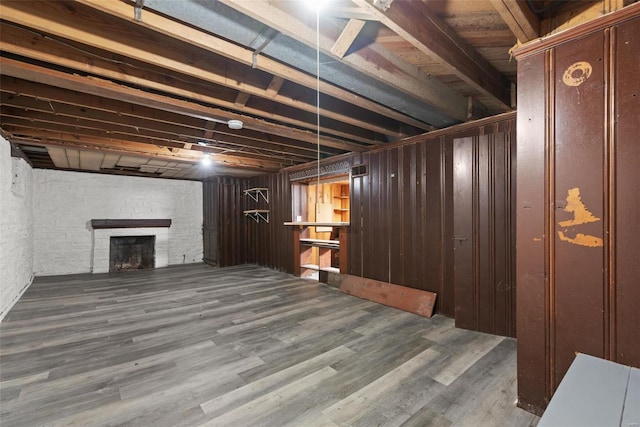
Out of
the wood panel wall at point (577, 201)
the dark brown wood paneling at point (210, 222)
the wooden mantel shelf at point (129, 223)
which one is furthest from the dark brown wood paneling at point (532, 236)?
the wooden mantel shelf at point (129, 223)

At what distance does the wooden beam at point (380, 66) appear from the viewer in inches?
56.4

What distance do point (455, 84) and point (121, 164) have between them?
567 cm

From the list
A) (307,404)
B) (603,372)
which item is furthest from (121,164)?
(603,372)

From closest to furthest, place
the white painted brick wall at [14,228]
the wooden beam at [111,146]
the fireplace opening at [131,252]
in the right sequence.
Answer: the white painted brick wall at [14,228], the wooden beam at [111,146], the fireplace opening at [131,252]

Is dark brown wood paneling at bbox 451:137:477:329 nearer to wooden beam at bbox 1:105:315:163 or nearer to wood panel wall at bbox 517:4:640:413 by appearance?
wood panel wall at bbox 517:4:640:413

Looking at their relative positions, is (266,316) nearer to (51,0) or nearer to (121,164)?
(51,0)

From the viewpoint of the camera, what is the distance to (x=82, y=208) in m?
5.87

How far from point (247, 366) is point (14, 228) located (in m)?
4.11

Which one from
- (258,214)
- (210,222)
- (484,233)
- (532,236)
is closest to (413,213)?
(484,233)

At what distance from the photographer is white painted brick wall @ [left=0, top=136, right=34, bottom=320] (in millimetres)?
3275

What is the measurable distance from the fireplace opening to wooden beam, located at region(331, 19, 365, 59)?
6.53 meters

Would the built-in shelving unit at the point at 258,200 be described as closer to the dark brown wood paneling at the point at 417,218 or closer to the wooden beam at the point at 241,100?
the dark brown wood paneling at the point at 417,218

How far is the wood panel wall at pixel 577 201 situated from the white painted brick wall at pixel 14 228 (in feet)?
16.6

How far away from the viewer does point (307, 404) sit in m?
1.73
